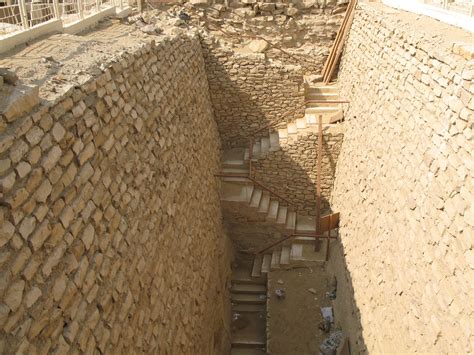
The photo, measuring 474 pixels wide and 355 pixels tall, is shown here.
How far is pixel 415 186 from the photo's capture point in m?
5.27

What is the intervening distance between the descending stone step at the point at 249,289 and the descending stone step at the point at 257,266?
10.8 inches

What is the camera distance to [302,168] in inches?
397

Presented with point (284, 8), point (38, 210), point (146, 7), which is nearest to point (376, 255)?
point (38, 210)

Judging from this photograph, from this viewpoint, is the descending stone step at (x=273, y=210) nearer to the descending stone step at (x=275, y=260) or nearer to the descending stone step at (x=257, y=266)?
the descending stone step at (x=275, y=260)

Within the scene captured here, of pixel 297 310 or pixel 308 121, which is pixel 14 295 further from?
pixel 308 121

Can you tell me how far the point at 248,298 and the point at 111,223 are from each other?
20.0ft

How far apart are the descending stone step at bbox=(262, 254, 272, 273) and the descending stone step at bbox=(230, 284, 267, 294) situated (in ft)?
1.31

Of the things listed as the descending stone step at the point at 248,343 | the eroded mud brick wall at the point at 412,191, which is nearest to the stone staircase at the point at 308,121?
the eroded mud brick wall at the point at 412,191

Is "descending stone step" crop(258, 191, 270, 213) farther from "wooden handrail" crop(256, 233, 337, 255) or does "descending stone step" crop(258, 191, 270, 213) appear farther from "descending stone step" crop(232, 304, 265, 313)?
"descending stone step" crop(232, 304, 265, 313)

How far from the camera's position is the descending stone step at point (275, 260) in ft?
32.1

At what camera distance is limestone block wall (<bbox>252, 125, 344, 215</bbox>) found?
31.7ft

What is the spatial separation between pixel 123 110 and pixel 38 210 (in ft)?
6.95

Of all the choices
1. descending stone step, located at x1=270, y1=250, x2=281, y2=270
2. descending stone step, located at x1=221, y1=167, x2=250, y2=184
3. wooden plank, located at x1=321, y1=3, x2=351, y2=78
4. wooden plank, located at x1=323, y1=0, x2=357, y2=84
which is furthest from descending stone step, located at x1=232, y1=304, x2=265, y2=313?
wooden plank, located at x1=321, y1=3, x2=351, y2=78

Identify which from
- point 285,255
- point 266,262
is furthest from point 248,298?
point 285,255
